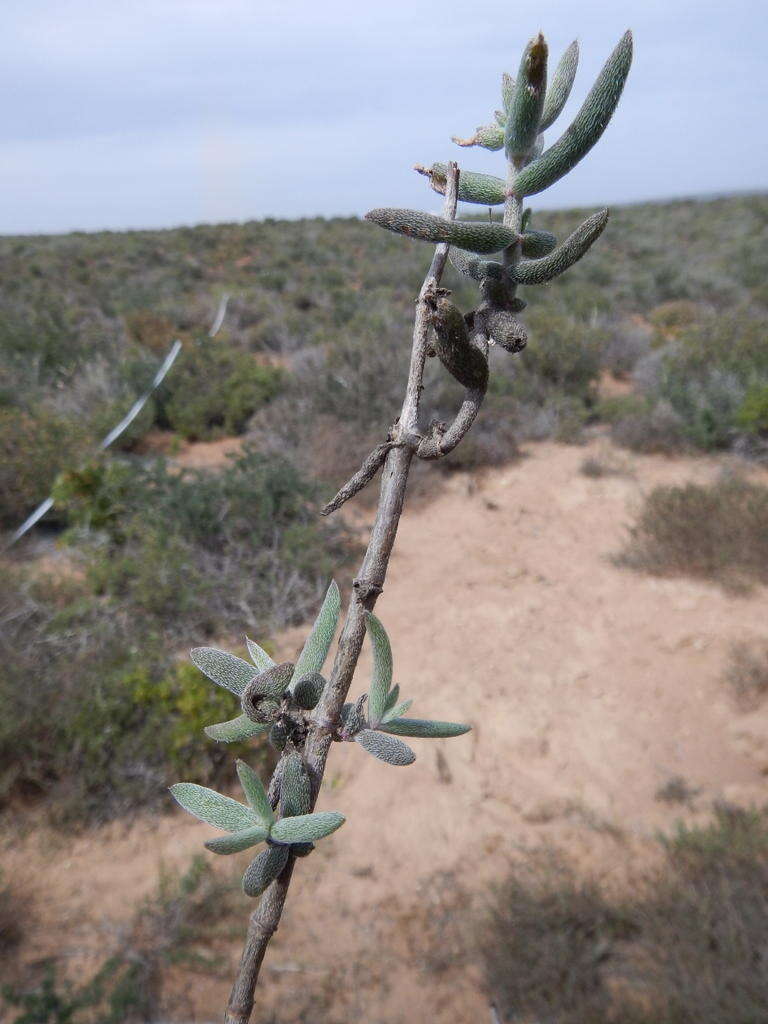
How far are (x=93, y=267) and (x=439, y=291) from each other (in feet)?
59.9

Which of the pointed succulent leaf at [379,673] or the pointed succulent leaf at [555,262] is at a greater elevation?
the pointed succulent leaf at [555,262]

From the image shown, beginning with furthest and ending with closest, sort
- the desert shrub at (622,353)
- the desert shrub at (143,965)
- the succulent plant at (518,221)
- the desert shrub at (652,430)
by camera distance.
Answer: the desert shrub at (622,353)
the desert shrub at (652,430)
the desert shrub at (143,965)
the succulent plant at (518,221)

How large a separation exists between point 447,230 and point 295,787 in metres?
0.34

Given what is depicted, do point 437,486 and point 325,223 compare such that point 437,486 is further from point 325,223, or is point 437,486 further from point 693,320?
point 325,223

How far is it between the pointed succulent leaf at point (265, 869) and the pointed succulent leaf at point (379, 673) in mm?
101

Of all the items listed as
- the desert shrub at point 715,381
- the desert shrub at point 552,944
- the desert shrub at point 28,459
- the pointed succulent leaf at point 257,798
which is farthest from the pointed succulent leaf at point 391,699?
the desert shrub at point 715,381

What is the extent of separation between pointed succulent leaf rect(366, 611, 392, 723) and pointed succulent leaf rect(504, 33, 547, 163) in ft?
1.01

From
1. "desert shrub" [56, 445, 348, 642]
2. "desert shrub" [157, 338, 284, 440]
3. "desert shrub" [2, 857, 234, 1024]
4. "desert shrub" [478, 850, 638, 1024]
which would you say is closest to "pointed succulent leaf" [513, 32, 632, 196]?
"desert shrub" [478, 850, 638, 1024]

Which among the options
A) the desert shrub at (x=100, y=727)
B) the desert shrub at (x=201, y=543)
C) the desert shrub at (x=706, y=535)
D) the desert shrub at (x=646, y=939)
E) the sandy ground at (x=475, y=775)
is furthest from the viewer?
the desert shrub at (x=706, y=535)

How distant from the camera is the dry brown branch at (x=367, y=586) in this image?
0.36 meters

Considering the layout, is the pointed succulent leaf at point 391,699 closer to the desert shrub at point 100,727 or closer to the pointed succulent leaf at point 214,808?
the pointed succulent leaf at point 214,808

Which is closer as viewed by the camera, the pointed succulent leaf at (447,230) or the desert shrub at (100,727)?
the pointed succulent leaf at (447,230)

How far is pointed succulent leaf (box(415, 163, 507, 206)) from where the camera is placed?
0.44 metres

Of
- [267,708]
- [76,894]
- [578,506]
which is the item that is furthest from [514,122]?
[578,506]
